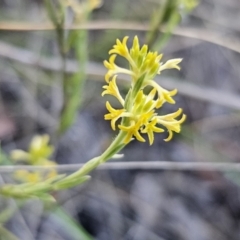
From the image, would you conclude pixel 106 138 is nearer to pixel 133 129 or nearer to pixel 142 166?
pixel 142 166

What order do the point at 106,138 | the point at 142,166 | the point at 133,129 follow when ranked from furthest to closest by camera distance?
the point at 106,138
the point at 142,166
the point at 133,129

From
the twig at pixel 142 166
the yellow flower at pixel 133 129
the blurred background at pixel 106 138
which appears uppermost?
the blurred background at pixel 106 138

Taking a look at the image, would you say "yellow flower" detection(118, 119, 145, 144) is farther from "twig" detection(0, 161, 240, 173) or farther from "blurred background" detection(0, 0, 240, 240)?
"blurred background" detection(0, 0, 240, 240)

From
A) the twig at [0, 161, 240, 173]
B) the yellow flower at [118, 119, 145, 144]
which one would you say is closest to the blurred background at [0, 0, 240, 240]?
the twig at [0, 161, 240, 173]

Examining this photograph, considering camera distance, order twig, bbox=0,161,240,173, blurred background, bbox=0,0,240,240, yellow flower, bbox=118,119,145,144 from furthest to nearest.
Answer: blurred background, bbox=0,0,240,240
twig, bbox=0,161,240,173
yellow flower, bbox=118,119,145,144

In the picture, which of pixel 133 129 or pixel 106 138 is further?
pixel 106 138

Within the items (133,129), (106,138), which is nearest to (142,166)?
(106,138)

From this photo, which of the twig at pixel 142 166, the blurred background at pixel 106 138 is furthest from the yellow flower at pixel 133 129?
the blurred background at pixel 106 138

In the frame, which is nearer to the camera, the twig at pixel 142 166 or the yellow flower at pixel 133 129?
the yellow flower at pixel 133 129

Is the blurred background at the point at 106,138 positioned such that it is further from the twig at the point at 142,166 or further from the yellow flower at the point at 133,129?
the yellow flower at the point at 133,129
